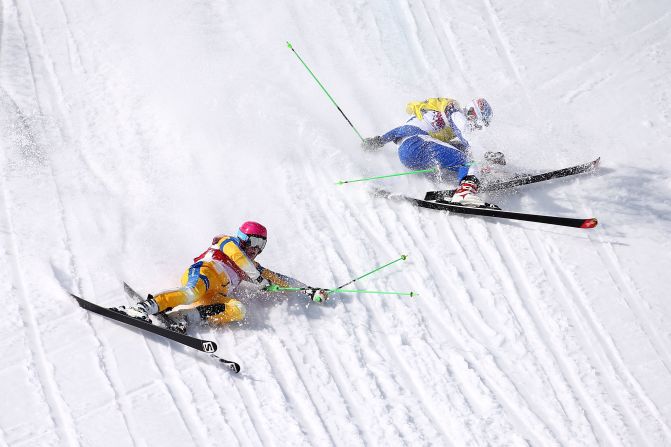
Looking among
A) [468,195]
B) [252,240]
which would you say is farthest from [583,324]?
[252,240]

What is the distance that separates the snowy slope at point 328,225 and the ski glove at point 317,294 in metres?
0.15

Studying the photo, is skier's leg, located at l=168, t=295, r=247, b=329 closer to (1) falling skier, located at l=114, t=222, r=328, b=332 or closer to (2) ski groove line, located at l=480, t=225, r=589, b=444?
(1) falling skier, located at l=114, t=222, r=328, b=332

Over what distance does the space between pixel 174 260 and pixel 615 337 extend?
3.99 m

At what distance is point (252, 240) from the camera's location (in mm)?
6574

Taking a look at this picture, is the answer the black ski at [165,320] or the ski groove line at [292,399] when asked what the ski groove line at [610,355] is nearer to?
the ski groove line at [292,399]

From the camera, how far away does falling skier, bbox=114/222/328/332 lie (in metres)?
6.01

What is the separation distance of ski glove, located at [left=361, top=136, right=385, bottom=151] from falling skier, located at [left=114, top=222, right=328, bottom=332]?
233 centimetres

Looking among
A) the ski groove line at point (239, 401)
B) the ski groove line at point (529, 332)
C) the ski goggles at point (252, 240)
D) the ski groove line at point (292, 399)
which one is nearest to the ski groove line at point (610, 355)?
the ski groove line at point (529, 332)

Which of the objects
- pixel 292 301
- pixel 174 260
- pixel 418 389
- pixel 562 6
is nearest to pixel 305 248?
pixel 292 301

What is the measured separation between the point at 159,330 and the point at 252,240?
1142mm

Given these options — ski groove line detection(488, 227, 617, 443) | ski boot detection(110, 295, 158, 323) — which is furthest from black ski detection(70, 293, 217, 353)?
ski groove line detection(488, 227, 617, 443)

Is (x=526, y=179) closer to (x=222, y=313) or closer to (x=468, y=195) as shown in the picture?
(x=468, y=195)

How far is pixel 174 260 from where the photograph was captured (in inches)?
268

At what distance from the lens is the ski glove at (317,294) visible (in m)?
6.48
